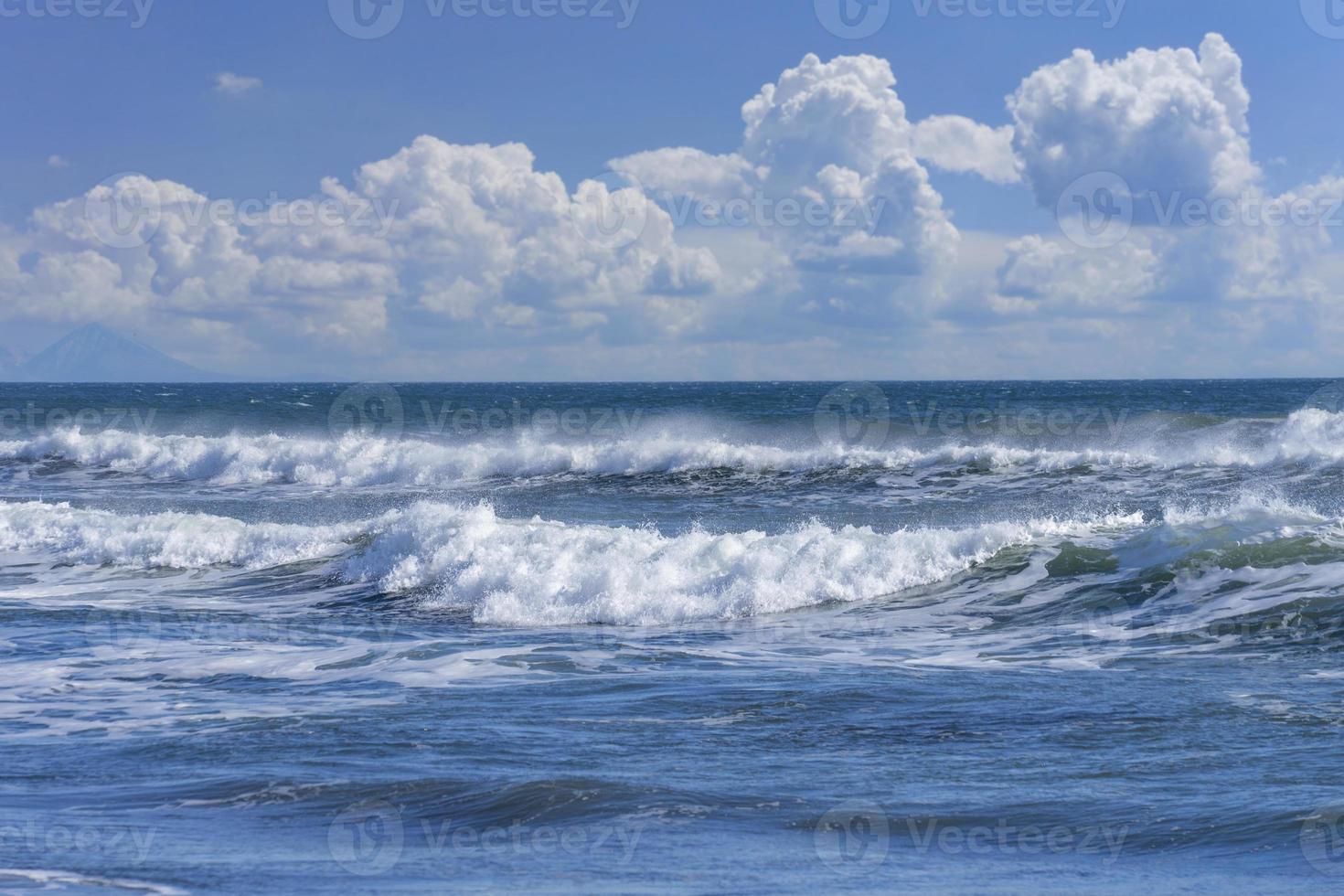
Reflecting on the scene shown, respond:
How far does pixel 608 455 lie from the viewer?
A: 1544 inches

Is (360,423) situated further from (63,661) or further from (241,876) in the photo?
(241,876)

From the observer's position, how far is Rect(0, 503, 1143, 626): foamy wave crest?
16359 mm

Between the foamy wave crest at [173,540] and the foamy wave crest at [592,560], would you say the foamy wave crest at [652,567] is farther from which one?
the foamy wave crest at [173,540]

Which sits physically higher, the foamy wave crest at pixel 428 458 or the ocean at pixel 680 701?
the foamy wave crest at pixel 428 458

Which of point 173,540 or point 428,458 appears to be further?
point 428,458

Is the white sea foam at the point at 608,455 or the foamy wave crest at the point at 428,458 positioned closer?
the white sea foam at the point at 608,455

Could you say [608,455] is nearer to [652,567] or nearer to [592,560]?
[592,560]

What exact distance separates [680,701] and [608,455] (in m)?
28.4

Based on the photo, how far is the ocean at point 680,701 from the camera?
7.32 meters

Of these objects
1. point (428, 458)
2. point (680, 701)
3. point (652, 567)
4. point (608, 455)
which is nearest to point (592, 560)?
point (652, 567)

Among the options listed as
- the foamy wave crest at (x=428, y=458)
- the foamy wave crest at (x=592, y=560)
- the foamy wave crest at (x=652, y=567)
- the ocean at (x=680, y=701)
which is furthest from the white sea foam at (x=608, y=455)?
the foamy wave crest at (x=652, y=567)

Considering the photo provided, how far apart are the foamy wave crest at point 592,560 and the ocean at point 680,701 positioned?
0.07 m

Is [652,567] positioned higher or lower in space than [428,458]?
lower

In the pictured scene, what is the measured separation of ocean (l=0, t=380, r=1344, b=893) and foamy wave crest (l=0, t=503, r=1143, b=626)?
71mm
